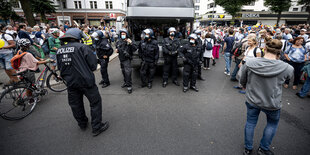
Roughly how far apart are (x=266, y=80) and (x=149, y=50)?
3.57 meters

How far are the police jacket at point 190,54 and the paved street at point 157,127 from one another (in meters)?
1.06

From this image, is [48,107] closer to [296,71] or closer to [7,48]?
[7,48]

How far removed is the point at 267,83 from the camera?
2.15 metres

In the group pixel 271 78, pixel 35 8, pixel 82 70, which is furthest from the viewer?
pixel 35 8

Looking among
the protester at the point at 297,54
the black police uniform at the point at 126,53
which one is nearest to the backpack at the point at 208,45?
the protester at the point at 297,54

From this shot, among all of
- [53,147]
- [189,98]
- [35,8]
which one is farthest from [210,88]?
[35,8]

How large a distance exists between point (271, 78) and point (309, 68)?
3.81m

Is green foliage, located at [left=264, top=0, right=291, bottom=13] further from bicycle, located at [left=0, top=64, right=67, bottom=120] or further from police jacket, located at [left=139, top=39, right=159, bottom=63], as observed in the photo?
bicycle, located at [left=0, top=64, right=67, bottom=120]

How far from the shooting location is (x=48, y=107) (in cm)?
418

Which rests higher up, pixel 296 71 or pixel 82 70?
pixel 82 70

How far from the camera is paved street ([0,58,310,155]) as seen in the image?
2746mm

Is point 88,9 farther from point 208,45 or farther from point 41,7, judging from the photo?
point 208,45

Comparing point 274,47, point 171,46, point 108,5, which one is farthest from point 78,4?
point 274,47

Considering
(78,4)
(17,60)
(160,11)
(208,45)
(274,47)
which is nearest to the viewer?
(274,47)
